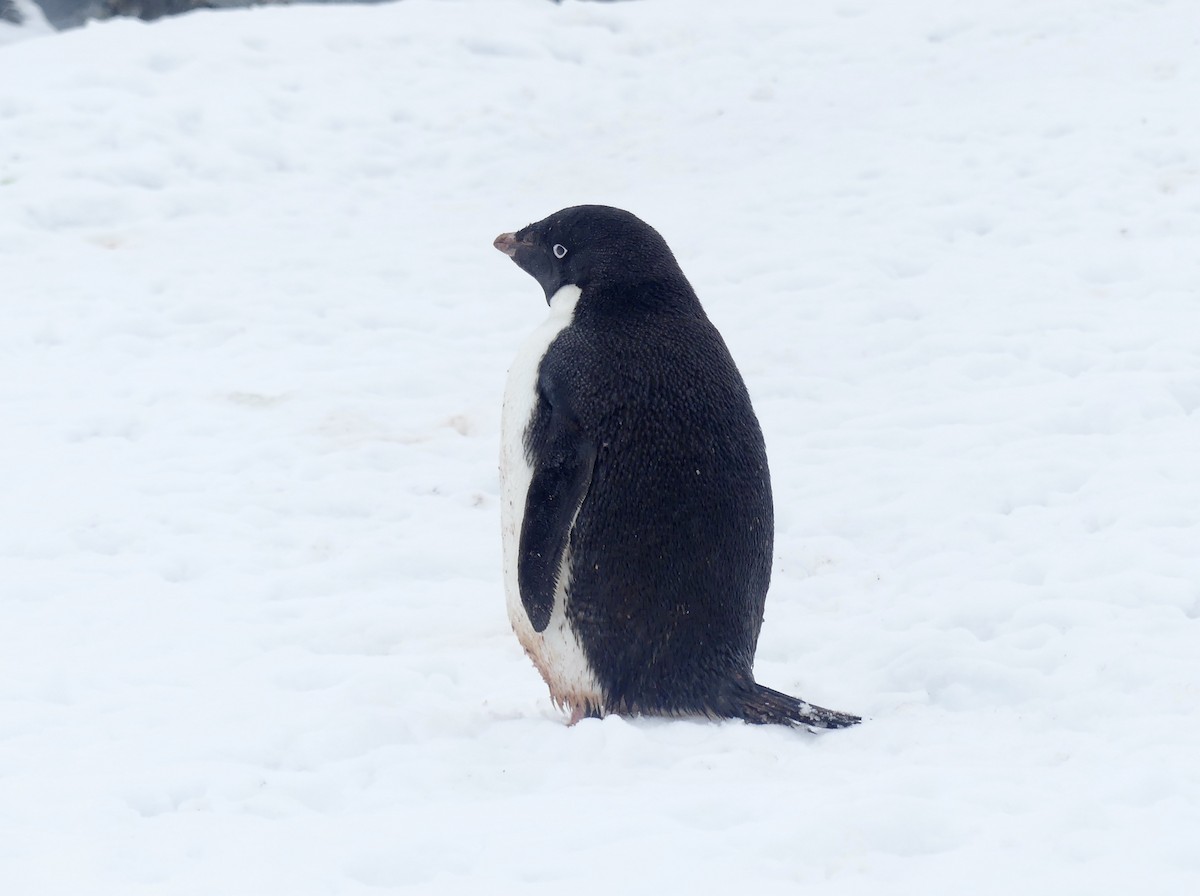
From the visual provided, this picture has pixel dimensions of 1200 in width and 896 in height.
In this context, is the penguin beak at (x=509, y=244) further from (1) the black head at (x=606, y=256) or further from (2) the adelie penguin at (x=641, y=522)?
(2) the adelie penguin at (x=641, y=522)

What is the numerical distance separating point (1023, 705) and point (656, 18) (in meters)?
8.57

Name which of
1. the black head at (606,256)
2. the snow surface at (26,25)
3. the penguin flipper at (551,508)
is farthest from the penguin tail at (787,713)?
the snow surface at (26,25)

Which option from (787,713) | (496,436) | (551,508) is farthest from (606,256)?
(496,436)

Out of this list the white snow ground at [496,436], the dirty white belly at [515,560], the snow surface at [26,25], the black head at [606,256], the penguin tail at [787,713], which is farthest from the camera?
the snow surface at [26,25]

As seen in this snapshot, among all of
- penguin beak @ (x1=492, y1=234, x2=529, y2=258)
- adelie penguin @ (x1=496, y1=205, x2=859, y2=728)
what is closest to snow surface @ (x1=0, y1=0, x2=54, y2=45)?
penguin beak @ (x1=492, y1=234, x2=529, y2=258)

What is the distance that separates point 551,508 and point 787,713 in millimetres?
775

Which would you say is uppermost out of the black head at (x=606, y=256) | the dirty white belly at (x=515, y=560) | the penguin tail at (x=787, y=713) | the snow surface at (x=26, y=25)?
the snow surface at (x=26, y=25)

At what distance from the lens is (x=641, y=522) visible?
11.2 ft

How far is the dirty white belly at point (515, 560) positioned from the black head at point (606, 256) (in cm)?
16

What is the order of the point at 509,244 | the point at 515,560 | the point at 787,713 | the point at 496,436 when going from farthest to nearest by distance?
1. the point at 496,436
2. the point at 509,244
3. the point at 515,560
4. the point at 787,713

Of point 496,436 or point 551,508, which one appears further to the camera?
point 496,436

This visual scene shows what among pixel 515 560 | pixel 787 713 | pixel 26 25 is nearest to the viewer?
pixel 787 713

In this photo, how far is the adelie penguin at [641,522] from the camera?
342 centimetres

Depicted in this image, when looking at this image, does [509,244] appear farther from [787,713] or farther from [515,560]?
[787,713]
